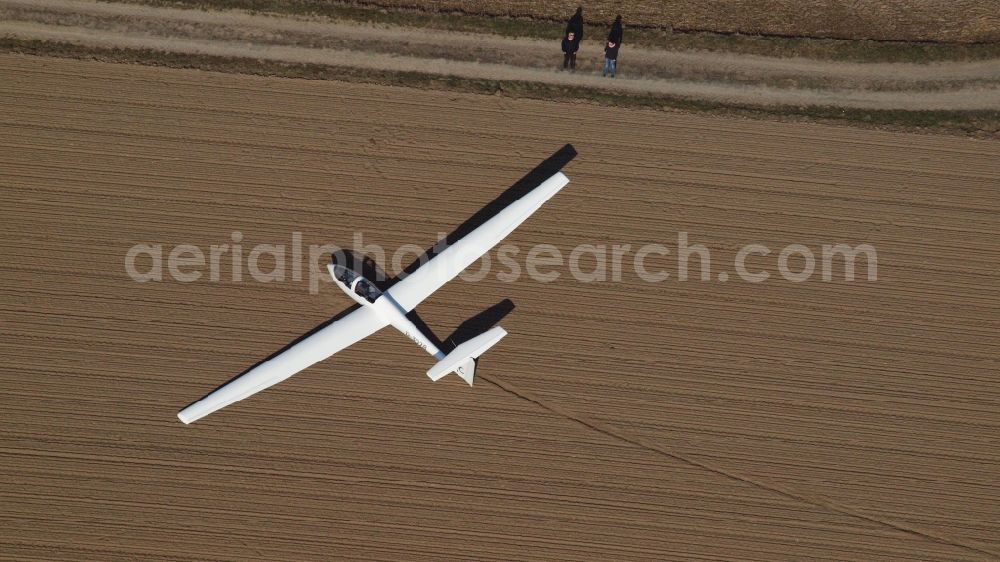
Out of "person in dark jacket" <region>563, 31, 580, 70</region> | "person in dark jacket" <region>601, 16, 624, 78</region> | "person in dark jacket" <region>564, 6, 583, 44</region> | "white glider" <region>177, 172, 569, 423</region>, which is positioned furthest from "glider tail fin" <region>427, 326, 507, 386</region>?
"person in dark jacket" <region>564, 6, 583, 44</region>

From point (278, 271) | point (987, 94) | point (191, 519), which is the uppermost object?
point (987, 94)

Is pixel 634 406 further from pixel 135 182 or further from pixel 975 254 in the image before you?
pixel 135 182

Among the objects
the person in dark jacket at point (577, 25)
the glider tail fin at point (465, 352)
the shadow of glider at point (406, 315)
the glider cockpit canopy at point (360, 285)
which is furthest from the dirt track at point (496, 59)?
the glider tail fin at point (465, 352)

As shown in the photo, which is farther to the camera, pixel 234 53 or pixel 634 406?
pixel 234 53

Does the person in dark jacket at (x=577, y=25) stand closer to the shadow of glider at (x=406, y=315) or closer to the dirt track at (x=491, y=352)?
the dirt track at (x=491, y=352)

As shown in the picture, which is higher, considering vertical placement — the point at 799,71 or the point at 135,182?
the point at 799,71

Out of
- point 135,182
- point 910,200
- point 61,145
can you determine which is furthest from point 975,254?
point 61,145
